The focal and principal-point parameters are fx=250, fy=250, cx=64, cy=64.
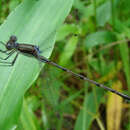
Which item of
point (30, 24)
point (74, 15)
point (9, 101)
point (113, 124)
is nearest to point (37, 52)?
point (30, 24)

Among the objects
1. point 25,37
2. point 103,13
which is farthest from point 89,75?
point 25,37

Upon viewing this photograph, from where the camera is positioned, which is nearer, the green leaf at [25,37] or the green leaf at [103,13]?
the green leaf at [25,37]

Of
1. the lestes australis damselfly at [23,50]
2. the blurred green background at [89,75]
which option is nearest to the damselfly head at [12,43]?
the lestes australis damselfly at [23,50]

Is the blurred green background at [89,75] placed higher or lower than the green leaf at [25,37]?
lower

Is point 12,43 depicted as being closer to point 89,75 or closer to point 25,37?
point 25,37

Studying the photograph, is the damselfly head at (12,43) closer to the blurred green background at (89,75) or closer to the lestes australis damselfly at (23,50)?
the lestes australis damselfly at (23,50)

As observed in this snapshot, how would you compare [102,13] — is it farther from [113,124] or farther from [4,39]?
[4,39]
